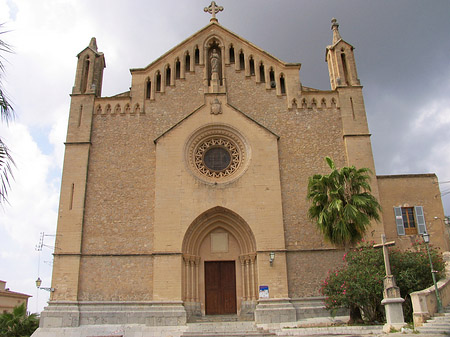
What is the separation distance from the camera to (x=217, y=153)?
73.2 ft

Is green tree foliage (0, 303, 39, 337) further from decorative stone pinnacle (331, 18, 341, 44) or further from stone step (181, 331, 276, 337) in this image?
decorative stone pinnacle (331, 18, 341, 44)

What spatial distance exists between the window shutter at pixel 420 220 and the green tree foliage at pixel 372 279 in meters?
3.21

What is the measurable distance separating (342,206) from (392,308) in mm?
4584

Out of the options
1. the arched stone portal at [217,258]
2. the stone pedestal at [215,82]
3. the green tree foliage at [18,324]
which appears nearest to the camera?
the green tree foliage at [18,324]

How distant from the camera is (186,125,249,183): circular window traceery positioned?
2161 cm

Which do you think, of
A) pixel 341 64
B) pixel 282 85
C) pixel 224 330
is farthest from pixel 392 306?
pixel 341 64

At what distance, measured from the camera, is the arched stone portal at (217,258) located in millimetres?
20062

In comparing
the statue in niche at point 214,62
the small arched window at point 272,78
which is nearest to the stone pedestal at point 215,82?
the statue in niche at point 214,62

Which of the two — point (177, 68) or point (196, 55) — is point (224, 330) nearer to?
point (177, 68)

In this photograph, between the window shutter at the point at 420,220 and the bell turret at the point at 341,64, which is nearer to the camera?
the window shutter at the point at 420,220

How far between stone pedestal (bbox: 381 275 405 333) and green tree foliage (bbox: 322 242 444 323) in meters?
0.92

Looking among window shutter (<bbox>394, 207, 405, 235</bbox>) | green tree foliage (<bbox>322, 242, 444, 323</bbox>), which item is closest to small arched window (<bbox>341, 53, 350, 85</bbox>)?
window shutter (<bbox>394, 207, 405, 235</bbox>)

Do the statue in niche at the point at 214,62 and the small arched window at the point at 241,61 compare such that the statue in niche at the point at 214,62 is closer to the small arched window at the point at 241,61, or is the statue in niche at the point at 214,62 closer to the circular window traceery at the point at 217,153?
the small arched window at the point at 241,61

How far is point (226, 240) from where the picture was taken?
21.4 meters
